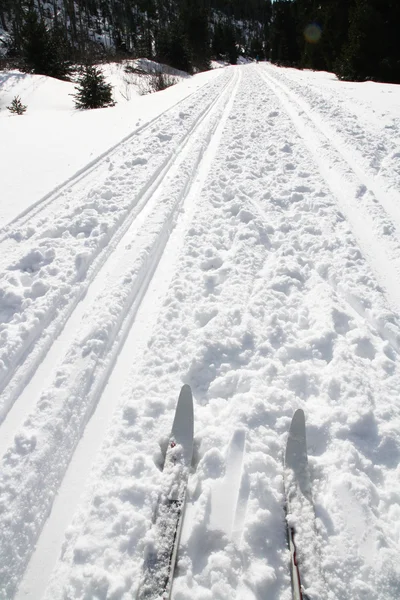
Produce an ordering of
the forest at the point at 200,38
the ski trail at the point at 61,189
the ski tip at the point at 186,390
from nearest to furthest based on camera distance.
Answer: the ski tip at the point at 186,390 < the ski trail at the point at 61,189 < the forest at the point at 200,38

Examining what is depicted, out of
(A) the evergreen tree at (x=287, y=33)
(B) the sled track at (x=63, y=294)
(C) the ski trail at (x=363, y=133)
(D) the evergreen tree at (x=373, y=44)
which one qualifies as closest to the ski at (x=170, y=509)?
(B) the sled track at (x=63, y=294)

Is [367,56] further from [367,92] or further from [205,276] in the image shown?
[205,276]

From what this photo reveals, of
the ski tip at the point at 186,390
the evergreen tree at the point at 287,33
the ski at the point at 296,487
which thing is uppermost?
the evergreen tree at the point at 287,33

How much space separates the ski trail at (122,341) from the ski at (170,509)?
0.51 m

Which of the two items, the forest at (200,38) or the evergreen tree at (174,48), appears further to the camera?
the evergreen tree at (174,48)

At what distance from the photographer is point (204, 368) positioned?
9.02 feet

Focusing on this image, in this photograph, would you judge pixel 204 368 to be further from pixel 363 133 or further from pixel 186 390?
pixel 363 133

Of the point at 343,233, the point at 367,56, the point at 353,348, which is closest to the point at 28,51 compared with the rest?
the point at 367,56

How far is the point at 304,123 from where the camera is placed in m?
8.14

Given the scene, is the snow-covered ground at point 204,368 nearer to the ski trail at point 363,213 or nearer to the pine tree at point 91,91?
the ski trail at point 363,213

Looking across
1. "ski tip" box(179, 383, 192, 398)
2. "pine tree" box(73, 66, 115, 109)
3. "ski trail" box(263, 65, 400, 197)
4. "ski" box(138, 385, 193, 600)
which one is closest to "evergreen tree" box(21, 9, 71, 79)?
"pine tree" box(73, 66, 115, 109)

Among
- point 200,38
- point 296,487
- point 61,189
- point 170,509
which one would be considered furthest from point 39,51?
point 200,38

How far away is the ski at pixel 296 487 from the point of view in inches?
66.6

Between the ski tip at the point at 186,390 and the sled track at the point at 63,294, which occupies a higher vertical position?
the sled track at the point at 63,294
